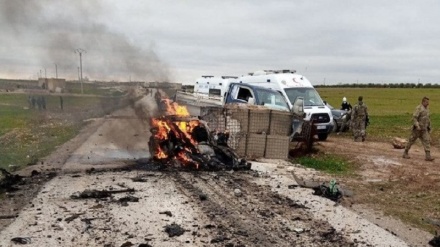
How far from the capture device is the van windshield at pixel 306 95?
1777 cm

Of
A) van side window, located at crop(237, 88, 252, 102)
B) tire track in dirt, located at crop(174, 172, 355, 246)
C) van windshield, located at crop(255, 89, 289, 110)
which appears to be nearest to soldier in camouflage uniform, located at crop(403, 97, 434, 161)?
van windshield, located at crop(255, 89, 289, 110)

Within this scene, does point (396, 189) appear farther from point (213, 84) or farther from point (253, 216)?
point (213, 84)

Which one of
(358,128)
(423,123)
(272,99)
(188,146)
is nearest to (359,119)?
(358,128)

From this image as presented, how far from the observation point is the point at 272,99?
1614 centimetres

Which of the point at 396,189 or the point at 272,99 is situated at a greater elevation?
the point at 272,99

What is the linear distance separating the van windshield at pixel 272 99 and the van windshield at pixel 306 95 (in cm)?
145

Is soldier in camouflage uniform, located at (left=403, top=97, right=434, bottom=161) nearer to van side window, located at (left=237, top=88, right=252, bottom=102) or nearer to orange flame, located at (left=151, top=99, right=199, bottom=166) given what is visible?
van side window, located at (left=237, top=88, right=252, bottom=102)

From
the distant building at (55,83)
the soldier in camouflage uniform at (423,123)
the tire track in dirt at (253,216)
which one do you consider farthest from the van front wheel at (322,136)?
→ the distant building at (55,83)

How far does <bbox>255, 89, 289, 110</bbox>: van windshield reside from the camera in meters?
15.9

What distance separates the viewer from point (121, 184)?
9547 millimetres

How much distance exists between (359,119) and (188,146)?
9080 millimetres

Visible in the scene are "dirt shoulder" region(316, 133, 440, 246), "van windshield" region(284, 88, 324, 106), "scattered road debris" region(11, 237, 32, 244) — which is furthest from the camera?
"van windshield" region(284, 88, 324, 106)

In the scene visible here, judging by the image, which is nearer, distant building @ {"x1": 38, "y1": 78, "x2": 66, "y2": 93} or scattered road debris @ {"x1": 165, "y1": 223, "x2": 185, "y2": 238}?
scattered road debris @ {"x1": 165, "y1": 223, "x2": 185, "y2": 238}

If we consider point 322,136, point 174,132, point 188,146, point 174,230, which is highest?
point 174,132
